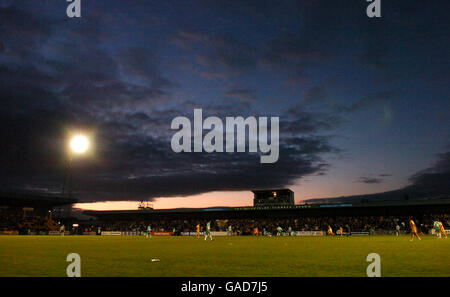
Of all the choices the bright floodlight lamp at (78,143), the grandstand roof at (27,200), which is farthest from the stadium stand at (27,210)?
the bright floodlight lamp at (78,143)

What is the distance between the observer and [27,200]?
8650 centimetres

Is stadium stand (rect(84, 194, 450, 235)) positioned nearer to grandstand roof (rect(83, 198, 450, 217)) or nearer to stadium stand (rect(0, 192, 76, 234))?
grandstand roof (rect(83, 198, 450, 217))

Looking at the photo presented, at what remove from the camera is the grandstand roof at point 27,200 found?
82562 millimetres

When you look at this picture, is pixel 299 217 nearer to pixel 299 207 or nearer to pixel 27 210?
pixel 299 207

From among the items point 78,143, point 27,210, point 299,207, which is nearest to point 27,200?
point 27,210

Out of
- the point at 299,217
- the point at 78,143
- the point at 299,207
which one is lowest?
the point at 299,217

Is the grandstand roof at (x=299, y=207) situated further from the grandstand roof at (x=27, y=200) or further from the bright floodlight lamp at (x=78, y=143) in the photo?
the bright floodlight lamp at (x=78, y=143)

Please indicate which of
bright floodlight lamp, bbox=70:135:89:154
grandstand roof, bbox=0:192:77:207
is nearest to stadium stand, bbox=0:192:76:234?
grandstand roof, bbox=0:192:77:207

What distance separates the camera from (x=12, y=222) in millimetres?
→ 81562

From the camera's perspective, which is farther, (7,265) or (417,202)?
(417,202)
